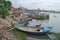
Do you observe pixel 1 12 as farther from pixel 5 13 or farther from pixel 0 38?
pixel 0 38

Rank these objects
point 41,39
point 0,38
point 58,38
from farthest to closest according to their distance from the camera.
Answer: point 41,39, point 0,38, point 58,38

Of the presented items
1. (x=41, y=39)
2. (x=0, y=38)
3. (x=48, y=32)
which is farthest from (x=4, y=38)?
(x=48, y=32)

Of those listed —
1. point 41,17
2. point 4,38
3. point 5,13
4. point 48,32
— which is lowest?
point 41,17

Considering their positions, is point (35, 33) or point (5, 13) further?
point (35, 33)

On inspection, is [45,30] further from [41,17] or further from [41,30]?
[41,17]

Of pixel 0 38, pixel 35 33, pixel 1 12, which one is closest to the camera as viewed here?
pixel 0 38

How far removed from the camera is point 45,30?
61.3 feet

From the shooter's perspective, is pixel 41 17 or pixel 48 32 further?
pixel 41 17

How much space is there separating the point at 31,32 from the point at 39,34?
35.9 inches

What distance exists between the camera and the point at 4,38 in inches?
365

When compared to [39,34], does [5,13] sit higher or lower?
higher

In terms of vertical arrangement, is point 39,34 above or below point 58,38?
below

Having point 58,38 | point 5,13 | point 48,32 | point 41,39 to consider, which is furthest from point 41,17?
point 58,38

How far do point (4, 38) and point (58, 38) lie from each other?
307 cm
